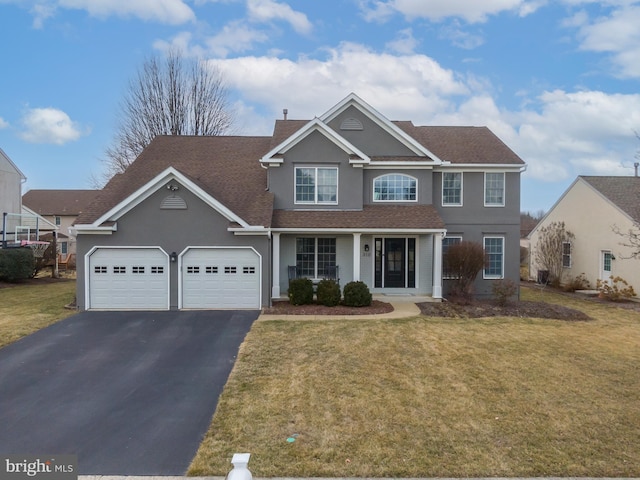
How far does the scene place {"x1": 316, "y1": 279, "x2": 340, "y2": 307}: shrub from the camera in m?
13.9

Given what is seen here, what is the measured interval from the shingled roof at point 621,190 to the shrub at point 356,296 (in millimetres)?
12838

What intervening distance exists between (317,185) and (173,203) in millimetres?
5276

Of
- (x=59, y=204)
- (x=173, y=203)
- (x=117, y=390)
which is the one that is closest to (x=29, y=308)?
(x=173, y=203)

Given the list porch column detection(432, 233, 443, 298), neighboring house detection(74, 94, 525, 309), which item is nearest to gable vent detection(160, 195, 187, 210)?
neighboring house detection(74, 94, 525, 309)

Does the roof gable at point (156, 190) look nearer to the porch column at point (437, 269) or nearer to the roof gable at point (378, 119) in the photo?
the roof gable at point (378, 119)

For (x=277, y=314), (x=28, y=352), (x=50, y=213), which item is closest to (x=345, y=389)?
(x=277, y=314)

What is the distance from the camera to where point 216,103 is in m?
29.8

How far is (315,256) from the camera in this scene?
633 inches

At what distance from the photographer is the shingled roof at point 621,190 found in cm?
1895

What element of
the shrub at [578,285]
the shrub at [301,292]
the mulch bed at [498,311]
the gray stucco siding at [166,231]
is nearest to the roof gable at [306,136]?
the gray stucco siding at [166,231]

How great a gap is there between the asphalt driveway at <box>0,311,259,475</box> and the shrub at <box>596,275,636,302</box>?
15618 millimetres

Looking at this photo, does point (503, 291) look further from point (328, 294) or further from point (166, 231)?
point (166, 231)

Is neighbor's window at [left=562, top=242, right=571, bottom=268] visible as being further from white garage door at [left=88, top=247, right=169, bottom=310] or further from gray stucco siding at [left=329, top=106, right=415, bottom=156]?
white garage door at [left=88, top=247, right=169, bottom=310]

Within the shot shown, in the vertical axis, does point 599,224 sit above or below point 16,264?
above
